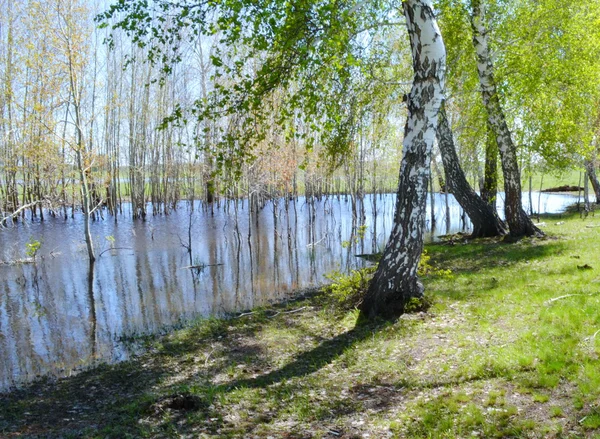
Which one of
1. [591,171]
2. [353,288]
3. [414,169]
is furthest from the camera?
[591,171]

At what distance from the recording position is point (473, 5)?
43.6 ft

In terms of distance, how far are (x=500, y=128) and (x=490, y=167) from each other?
3.30 meters

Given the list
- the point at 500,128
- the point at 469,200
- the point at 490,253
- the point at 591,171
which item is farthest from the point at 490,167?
the point at 591,171

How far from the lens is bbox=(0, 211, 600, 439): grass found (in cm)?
499

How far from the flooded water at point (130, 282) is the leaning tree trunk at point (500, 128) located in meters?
4.61

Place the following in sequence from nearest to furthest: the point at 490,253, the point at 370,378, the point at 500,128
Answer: the point at 370,378, the point at 490,253, the point at 500,128

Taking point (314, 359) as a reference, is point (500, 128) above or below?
above

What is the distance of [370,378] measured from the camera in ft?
21.1

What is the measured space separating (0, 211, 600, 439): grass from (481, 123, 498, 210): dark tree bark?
5503 mm

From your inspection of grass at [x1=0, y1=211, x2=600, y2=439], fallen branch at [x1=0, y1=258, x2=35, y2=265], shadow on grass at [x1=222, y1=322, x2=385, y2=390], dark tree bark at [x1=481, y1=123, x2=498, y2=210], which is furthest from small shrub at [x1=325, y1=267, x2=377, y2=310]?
fallen branch at [x1=0, y1=258, x2=35, y2=265]

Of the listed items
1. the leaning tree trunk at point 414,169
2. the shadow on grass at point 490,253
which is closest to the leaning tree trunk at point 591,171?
the shadow on grass at point 490,253

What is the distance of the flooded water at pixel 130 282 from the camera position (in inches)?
396

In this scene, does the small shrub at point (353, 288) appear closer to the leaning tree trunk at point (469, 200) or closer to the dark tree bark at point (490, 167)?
the dark tree bark at point (490, 167)

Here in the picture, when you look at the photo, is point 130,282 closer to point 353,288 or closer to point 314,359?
point 353,288
